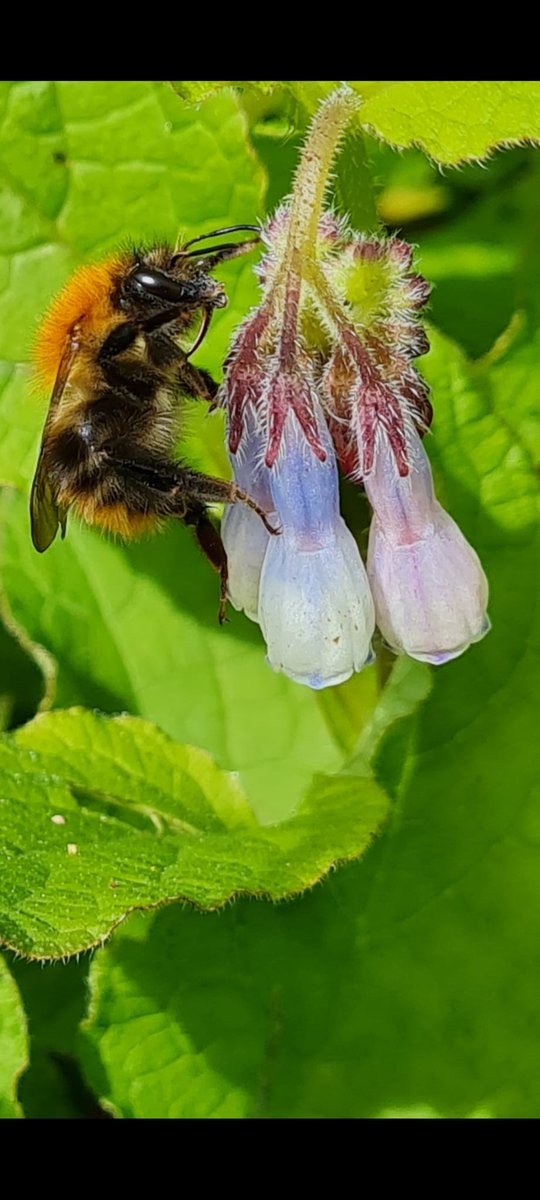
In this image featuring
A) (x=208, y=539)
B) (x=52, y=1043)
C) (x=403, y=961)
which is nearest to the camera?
(x=208, y=539)

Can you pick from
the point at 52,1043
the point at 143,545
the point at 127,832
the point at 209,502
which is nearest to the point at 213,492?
the point at 209,502

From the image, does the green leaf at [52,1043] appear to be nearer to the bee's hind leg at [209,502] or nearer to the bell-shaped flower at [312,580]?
the bee's hind leg at [209,502]

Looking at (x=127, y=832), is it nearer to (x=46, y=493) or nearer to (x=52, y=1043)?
(x=46, y=493)

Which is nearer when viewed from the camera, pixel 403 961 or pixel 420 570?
pixel 420 570

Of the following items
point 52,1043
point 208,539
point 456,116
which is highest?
point 456,116

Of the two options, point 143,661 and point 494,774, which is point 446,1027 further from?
point 143,661

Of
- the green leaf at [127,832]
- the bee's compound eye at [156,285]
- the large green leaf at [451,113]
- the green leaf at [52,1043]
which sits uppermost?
the large green leaf at [451,113]

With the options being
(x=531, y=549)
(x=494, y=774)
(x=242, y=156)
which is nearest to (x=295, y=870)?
(x=494, y=774)

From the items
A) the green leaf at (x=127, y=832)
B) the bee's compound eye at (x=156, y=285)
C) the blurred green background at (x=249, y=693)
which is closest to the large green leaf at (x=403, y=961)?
the blurred green background at (x=249, y=693)
